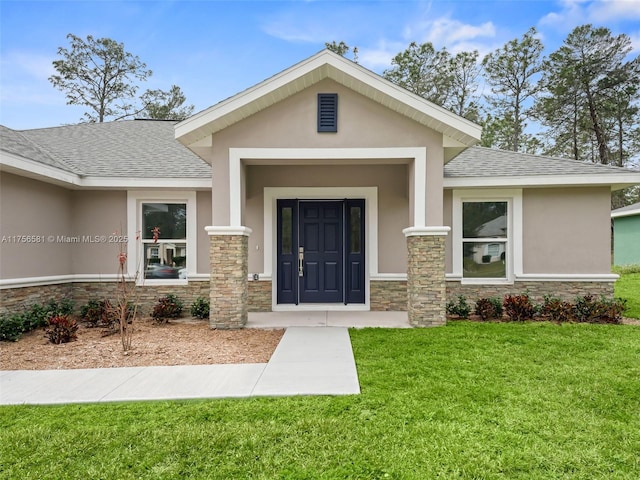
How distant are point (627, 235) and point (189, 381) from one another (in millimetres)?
22375

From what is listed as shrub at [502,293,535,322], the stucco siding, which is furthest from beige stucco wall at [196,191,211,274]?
the stucco siding

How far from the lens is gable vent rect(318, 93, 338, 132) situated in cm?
663

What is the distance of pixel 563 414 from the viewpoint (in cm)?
336

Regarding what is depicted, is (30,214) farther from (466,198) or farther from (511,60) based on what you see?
(511,60)

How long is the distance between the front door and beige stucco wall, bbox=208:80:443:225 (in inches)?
85.3

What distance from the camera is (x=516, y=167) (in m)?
8.41

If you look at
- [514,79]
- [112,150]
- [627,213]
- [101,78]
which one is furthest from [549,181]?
[101,78]

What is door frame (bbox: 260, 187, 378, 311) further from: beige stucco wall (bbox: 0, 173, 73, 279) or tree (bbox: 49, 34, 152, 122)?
tree (bbox: 49, 34, 152, 122)

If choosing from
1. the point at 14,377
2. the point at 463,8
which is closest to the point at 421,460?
the point at 14,377

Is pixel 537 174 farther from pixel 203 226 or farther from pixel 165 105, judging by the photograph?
pixel 165 105

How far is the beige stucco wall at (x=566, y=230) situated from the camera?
8102mm

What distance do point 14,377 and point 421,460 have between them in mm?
4742

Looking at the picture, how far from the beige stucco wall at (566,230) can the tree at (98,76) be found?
22.1m

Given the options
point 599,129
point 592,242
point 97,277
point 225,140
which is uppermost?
point 599,129
